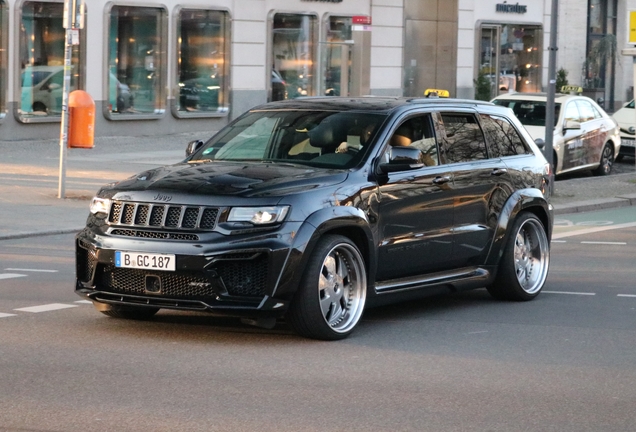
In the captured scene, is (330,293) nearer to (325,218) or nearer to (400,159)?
(325,218)

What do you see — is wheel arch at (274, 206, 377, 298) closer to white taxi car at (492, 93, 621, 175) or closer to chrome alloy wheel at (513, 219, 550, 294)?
chrome alloy wheel at (513, 219, 550, 294)

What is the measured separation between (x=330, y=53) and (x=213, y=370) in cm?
2760

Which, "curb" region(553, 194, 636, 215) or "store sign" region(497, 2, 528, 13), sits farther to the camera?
"store sign" region(497, 2, 528, 13)

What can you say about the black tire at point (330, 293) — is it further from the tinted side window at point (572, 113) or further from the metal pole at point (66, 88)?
the tinted side window at point (572, 113)

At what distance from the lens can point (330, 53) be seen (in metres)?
34.6

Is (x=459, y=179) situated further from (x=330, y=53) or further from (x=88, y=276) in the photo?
(x=330, y=53)

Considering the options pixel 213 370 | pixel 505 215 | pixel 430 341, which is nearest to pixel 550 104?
pixel 505 215

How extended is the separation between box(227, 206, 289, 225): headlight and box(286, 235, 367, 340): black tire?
0.39 meters

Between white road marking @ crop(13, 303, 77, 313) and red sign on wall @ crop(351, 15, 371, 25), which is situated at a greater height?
red sign on wall @ crop(351, 15, 371, 25)

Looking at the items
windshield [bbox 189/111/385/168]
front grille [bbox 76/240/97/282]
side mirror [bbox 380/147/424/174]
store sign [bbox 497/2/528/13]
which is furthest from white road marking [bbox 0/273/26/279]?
store sign [bbox 497/2/528/13]

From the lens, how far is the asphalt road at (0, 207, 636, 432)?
6441mm

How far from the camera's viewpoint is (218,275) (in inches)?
321

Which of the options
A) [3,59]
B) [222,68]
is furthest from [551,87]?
[222,68]

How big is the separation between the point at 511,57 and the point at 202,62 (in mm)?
13278
